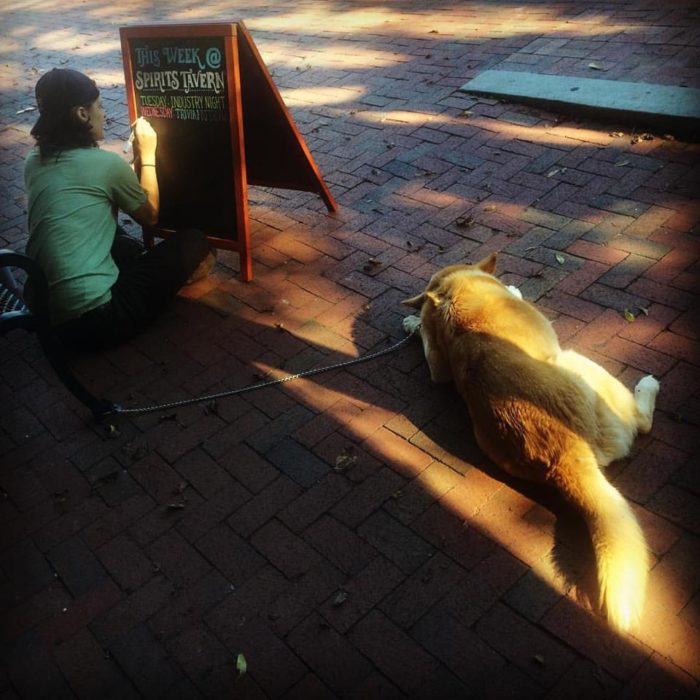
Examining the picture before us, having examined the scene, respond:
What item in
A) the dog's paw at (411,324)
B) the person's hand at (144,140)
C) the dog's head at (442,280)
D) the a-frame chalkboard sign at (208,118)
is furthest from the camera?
the person's hand at (144,140)

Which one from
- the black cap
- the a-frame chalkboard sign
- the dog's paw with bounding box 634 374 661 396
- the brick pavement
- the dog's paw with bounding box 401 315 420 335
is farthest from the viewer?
the a-frame chalkboard sign

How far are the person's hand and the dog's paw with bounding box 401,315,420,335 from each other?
6.68 feet

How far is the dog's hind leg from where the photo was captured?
3.14m

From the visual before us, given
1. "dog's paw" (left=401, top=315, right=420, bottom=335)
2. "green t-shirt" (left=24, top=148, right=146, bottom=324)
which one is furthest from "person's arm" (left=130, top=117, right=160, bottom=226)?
"dog's paw" (left=401, top=315, right=420, bottom=335)

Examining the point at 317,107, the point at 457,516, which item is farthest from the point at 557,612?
the point at 317,107

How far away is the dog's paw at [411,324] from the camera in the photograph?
3.99 metres

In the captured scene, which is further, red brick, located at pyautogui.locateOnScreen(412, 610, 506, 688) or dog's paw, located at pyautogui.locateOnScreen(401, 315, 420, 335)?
dog's paw, located at pyautogui.locateOnScreen(401, 315, 420, 335)

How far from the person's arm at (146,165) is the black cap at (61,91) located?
1.83ft

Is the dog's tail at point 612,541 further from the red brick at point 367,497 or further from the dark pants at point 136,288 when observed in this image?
the dark pants at point 136,288

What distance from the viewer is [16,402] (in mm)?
4016

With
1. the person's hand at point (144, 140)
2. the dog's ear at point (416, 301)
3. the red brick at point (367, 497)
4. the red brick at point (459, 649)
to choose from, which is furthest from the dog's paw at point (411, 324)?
the person's hand at point (144, 140)

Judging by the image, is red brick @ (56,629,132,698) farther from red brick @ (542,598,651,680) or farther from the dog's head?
the dog's head

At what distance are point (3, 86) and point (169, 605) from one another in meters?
9.00

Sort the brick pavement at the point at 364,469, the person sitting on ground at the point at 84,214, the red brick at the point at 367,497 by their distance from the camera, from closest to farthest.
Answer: the brick pavement at the point at 364,469, the red brick at the point at 367,497, the person sitting on ground at the point at 84,214
